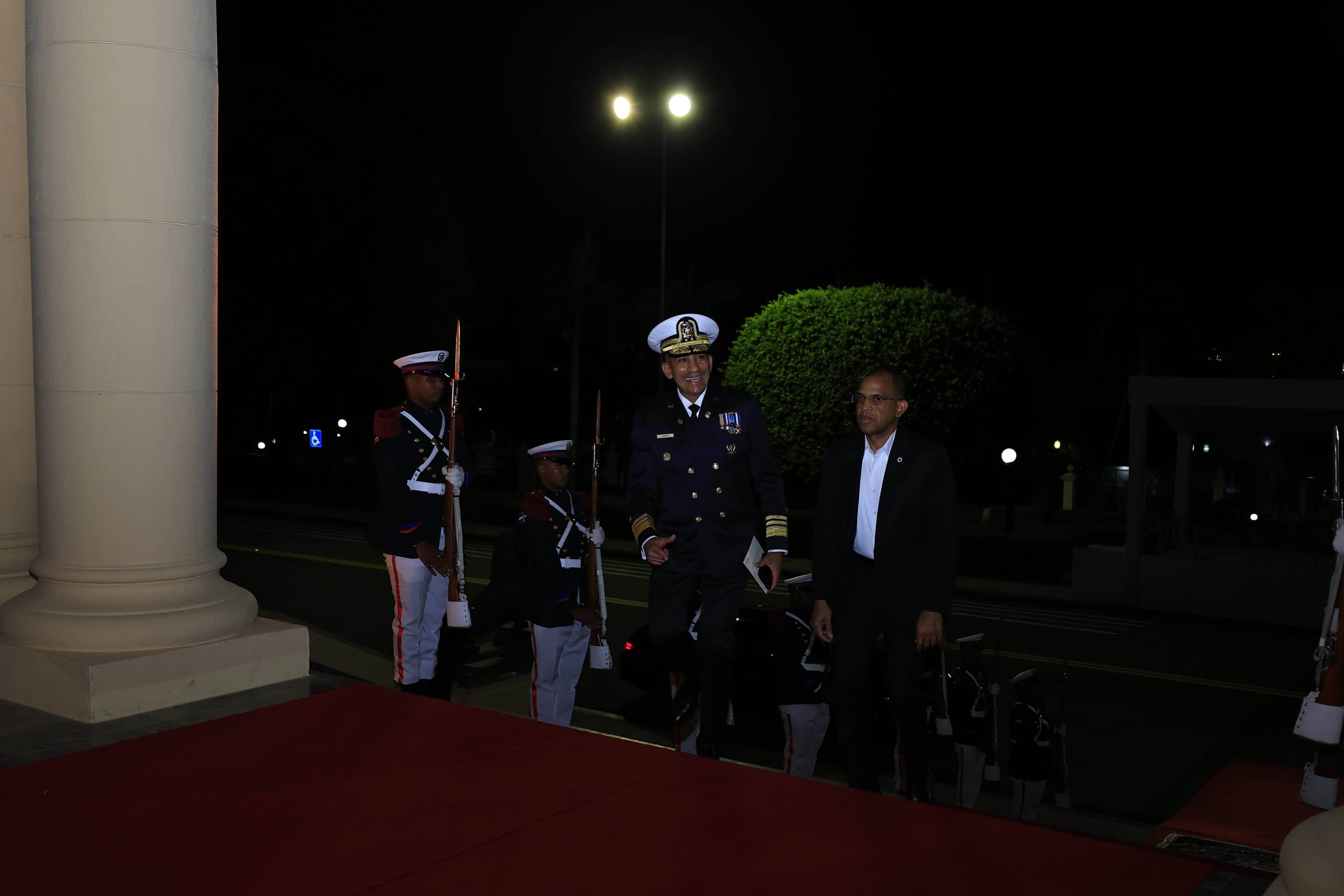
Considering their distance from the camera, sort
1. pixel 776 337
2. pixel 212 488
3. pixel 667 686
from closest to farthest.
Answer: pixel 212 488, pixel 667 686, pixel 776 337

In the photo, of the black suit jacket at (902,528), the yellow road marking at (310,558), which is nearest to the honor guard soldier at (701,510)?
the black suit jacket at (902,528)

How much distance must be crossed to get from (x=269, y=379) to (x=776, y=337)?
19210 millimetres

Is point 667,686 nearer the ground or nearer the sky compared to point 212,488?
nearer the ground

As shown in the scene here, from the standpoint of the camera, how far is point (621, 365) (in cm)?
4853

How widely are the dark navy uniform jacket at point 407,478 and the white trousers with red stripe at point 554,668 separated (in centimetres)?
89

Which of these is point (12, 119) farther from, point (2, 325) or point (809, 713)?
point (809, 713)

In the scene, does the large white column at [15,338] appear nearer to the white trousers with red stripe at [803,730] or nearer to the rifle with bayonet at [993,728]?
the white trousers with red stripe at [803,730]

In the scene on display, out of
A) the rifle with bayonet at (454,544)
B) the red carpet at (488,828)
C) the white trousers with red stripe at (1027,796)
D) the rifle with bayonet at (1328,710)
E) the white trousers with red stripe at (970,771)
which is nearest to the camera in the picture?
the red carpet at (488,828)

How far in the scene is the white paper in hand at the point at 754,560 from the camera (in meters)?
5.29

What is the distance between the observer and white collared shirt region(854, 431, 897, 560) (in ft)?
16.6

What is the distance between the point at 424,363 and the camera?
687 centimetres

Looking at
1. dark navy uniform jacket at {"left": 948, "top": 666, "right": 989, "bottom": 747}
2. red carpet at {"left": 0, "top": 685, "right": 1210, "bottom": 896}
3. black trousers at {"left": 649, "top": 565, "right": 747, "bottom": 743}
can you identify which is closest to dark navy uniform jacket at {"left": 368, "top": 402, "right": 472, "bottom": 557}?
black trousers at {"left": 649, "top": 565, "right": 747, "bottom": 743}

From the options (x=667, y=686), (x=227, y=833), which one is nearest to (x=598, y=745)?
(x=227, y=833)

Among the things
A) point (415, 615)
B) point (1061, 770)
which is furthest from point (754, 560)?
point (1061, 770)
